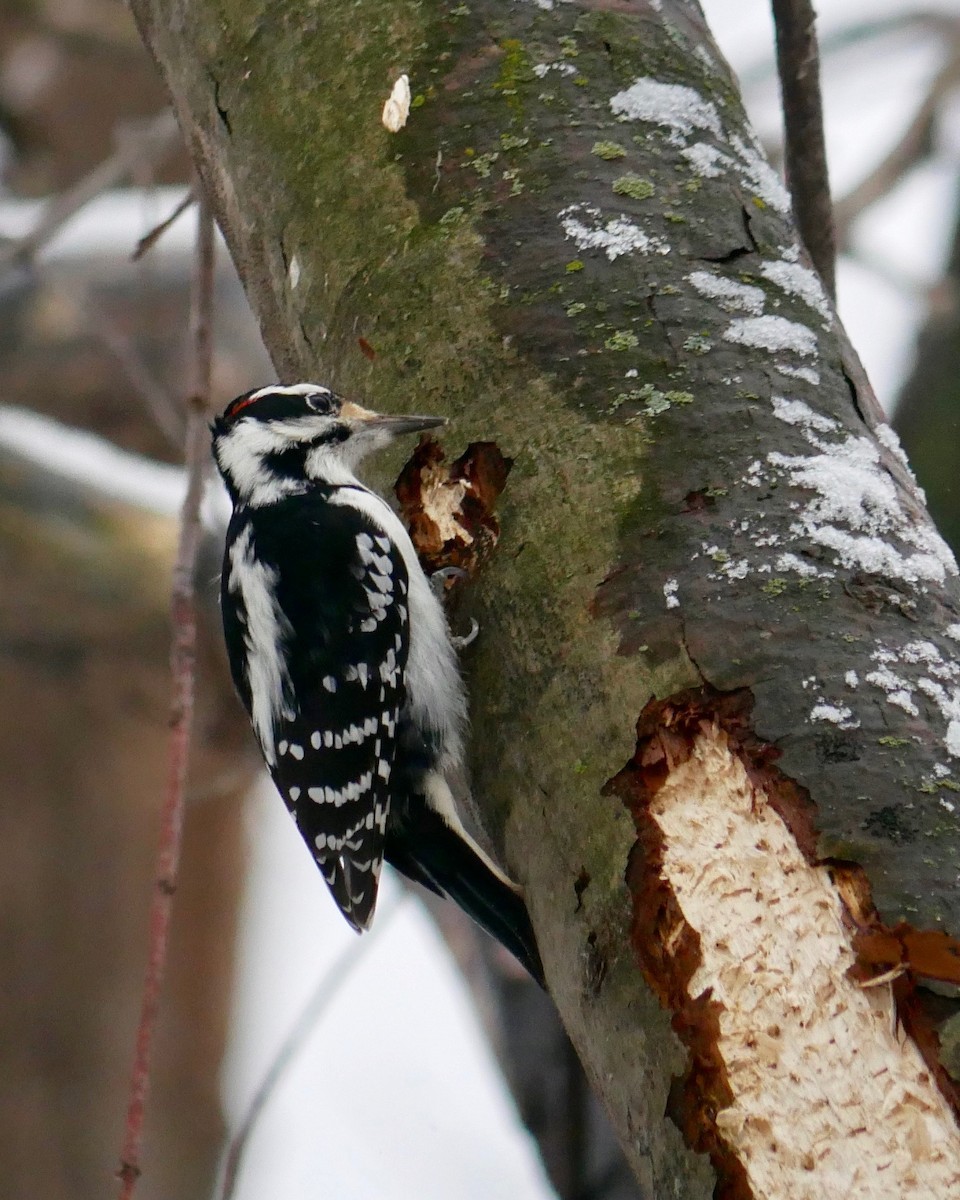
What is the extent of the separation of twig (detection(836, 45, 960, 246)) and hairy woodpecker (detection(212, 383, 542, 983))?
10.2ft

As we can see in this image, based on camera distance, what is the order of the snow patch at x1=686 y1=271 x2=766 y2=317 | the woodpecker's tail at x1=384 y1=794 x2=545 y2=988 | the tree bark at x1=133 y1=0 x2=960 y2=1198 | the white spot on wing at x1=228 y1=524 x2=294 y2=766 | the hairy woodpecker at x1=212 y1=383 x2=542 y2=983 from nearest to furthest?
the tree bark at x1=133 y1=0 x2=960 y2=1198 → the snow patch at x1=686 y1=271 x2=766 y2=317 → the woodpecker's tail at x1=384 y1=794 x2=545 y2=988 → the hairy woodpecker at x1=212 y1=383 x2=542 y2=983 → the white spot on wing at x1=228 y1=524 x2=294 y2=766

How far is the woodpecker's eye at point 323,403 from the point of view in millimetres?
2598

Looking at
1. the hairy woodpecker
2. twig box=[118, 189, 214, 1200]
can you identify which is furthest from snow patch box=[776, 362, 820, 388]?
twig box=[118, 189, 214, 1200]

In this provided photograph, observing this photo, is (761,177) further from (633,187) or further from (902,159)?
(902,159)

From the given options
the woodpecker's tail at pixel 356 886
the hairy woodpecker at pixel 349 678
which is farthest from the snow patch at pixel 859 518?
the woodpecker's tail at pixel 356 886

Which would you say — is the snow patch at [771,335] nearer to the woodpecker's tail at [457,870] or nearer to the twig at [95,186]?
the woodpecker's tail at [457,870]

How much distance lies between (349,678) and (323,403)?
536 mm

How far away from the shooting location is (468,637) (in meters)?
2.12

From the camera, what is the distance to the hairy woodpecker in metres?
2.69

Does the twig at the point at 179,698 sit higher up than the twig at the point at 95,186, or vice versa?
the twig at the point at 95,186

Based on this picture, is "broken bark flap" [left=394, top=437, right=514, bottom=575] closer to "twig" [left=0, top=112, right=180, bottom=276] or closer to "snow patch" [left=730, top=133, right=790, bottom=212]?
"snow patch" [left=730, top=133, right=790, bottom=212]

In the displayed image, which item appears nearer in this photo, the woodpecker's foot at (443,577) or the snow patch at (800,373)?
the snow patch at (800,373)

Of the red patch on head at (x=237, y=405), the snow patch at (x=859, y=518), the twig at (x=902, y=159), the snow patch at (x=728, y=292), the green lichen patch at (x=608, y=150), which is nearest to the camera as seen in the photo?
→ the snow patch at (x=859, y=518)

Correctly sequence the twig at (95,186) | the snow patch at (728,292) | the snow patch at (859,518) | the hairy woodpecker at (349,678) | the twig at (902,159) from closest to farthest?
1. the snow patch at (859,518)
2. the snow patch at (728,292)
3. the hairy woodpecker at (349,678)
4. the twig at (95,186)
5. the twig at (902,159)
